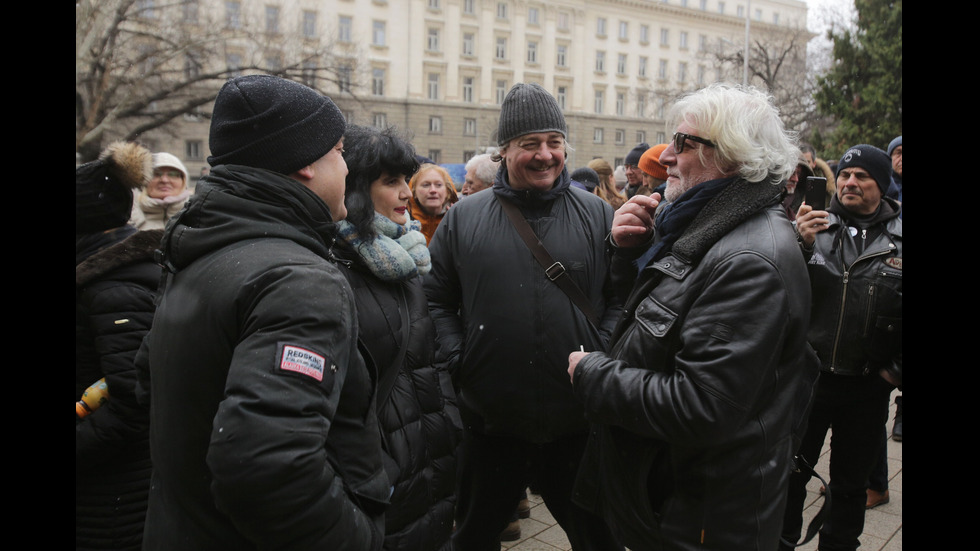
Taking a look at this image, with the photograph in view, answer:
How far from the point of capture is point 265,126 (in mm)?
1599

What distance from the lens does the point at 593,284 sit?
294 cm

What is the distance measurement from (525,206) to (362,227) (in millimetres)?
960

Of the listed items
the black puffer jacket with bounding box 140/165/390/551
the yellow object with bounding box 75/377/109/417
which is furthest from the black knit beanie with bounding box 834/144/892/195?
the yellow object with bounding box 75/377/109/417

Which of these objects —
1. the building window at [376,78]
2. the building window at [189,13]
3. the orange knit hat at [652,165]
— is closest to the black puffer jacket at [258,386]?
the orange knit hat at [652,165]

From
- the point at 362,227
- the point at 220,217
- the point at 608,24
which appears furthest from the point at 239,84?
the point at 608,24

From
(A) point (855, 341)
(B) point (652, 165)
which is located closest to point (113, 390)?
(A) point (855, 341)

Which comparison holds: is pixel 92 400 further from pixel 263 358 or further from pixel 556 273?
pixel 556 273

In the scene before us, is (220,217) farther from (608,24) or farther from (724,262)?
(608,24)

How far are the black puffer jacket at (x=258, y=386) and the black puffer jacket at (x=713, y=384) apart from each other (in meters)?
0.84

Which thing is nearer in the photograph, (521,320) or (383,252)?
(383,252)

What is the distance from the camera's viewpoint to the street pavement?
3652mm

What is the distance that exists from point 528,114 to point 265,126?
5.40ft

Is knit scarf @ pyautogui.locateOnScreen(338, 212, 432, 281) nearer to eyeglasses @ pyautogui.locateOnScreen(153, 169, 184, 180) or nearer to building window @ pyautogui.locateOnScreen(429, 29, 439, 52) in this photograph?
eyeglasses @ pyautogui.locateOnScreen(153, 169, 184, 180)
